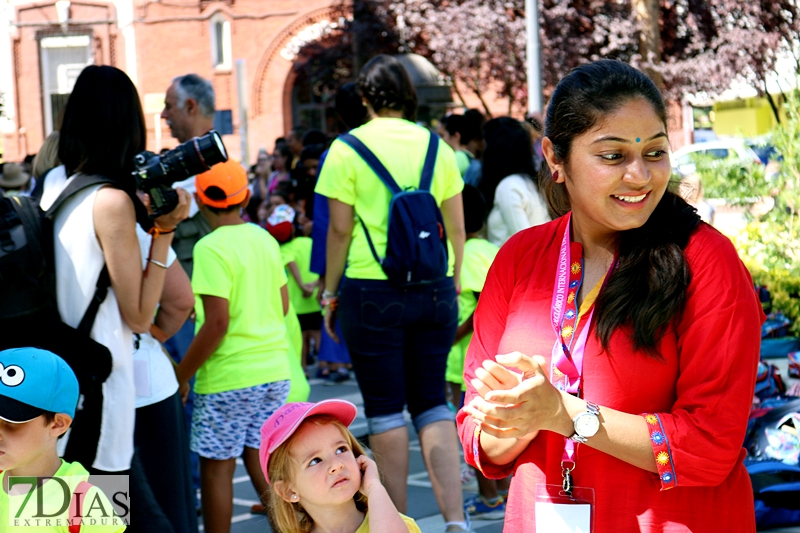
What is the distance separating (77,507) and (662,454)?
1.68 metres

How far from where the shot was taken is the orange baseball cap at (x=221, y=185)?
15.4 ft

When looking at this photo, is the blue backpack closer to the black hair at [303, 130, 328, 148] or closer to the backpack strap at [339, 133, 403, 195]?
the backpack strap at [339, 133, 403, 195]

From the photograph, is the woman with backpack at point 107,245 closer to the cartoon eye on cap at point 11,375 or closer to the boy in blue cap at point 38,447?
the boy in blue cap at point 38,447

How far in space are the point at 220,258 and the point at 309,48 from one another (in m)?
24.2

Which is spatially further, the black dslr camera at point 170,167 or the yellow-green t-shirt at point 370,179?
the yellow-green t-shirt at point 370,179

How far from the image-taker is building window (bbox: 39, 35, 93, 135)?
1304 inches

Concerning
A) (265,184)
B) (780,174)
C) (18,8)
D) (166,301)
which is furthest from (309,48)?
(166,301)

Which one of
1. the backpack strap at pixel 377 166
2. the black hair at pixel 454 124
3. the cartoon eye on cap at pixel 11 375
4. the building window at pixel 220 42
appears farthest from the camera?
the building window at pixel 220 42

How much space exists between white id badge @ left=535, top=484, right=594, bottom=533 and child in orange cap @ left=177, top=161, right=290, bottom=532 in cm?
257

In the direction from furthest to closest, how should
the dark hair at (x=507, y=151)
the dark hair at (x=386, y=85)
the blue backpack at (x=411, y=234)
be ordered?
the dark hair at (x=507, y=151), the dark hair at (x=386, y=85), the blue backpack at (x=411, y=234)

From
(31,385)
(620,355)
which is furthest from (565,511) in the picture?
(31,385)

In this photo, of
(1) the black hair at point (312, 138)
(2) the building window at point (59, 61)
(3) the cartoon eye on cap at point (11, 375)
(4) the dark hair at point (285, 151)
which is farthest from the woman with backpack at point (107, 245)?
(2) the building window at point (59, 61)

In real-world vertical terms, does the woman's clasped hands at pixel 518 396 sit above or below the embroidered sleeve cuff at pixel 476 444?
above

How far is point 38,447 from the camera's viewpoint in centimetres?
293
